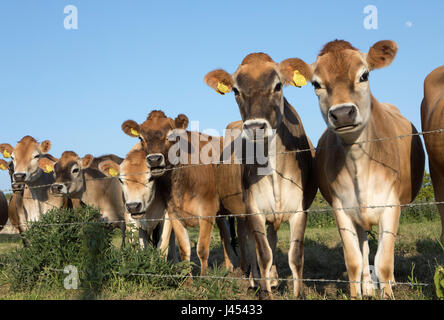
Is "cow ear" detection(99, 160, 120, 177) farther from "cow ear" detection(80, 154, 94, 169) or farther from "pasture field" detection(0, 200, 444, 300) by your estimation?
"cow ear" detection(80, 154, 94, 169)

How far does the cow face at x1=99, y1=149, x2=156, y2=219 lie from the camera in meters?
6.54

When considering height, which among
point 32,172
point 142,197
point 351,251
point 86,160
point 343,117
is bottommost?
point 351,251

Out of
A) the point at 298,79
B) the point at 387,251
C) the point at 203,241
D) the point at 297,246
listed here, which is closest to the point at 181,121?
the point at 203,241

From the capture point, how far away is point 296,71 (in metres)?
4.91

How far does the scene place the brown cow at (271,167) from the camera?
4.97 m

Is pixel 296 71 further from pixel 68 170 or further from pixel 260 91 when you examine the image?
pixel 68 170

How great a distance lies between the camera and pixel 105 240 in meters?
A: 5.80

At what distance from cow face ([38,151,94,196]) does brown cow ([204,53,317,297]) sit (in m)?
4.47

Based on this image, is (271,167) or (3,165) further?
(3,165)

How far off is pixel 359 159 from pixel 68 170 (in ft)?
20.8

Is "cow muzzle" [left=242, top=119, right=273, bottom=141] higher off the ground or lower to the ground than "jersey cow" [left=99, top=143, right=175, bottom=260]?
higher

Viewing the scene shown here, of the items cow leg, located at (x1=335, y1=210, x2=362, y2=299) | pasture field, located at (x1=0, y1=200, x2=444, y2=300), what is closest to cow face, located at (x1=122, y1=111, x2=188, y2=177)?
pasture field, located at (x1=0, y1=200, x2=444, y2=300)

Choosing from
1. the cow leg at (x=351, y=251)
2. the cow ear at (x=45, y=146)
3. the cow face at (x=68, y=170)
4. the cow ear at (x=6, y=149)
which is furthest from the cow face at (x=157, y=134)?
the cow ear at (x=6, y=149)
